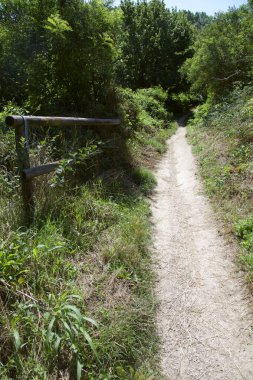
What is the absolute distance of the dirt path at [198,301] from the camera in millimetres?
2795

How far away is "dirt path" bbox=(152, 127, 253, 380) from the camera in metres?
2.79

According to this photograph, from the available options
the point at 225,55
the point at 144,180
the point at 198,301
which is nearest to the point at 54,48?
the point at 144,180

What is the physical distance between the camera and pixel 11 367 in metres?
2.35

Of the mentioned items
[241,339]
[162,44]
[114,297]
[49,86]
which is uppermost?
[162,44]

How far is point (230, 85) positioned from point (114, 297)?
42.5ft

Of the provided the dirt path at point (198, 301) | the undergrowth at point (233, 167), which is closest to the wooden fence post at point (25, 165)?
the dirt path at point (198, 301)

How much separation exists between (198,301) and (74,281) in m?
1.47

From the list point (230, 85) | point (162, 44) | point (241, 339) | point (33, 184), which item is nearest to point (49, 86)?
point (33, 184)

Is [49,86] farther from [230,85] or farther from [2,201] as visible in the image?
[230,85]

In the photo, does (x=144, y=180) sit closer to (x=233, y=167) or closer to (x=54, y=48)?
(x=233, y=167)

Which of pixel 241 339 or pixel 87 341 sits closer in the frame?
pixel 87 341

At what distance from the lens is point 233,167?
6.54 metres

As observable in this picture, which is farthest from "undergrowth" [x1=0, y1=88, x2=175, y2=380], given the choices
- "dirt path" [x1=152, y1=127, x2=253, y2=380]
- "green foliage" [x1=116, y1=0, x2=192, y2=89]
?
"green foliage" [x1=116, y1=0, x2=192, y2=89]

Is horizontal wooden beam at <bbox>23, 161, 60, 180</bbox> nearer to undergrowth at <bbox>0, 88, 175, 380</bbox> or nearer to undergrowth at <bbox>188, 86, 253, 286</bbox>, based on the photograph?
undergrowth at <bbox>0, 88, 175, 380</bbox>
